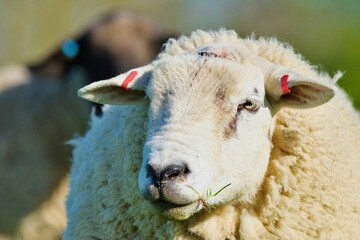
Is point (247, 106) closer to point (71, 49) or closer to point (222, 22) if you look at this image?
point (71, 49)

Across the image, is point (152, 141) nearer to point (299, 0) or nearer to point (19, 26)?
Answer: point (19, 26)

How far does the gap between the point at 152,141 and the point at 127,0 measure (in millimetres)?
21386

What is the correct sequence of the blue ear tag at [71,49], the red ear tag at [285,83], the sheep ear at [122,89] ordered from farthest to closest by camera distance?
the blue ear tag at [71,49]
the sheep ear at [122,89]
the red ear tag at [285,83]

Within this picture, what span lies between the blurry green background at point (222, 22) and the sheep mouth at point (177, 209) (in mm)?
13136

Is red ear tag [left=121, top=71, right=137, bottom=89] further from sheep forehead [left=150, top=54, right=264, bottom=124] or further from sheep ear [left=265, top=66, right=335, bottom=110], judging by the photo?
sheep ear [left=265, top=66, right=335, bottom=110]

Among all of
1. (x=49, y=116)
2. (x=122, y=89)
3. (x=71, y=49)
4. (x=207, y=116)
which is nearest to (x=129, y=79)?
(x=122, y=89)

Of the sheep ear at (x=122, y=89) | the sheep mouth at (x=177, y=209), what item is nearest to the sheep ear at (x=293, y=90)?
the sheep ear at (x=122, y=89)

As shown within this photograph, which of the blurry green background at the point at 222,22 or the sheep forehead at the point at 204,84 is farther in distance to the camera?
the blurry green background at the point at 222,22

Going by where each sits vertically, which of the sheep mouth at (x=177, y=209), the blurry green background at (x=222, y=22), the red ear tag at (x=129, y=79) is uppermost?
the red ear tag at (x=129, y=79)

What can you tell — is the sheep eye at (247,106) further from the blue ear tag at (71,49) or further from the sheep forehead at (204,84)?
the blue ear tag at (71,49)

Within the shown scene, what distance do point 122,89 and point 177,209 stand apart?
935 millimetres

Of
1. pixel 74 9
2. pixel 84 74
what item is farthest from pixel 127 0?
pixel 84 74

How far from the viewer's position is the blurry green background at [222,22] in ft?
73.7

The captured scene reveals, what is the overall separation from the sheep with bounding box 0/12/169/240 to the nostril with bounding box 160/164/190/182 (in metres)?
5.47
